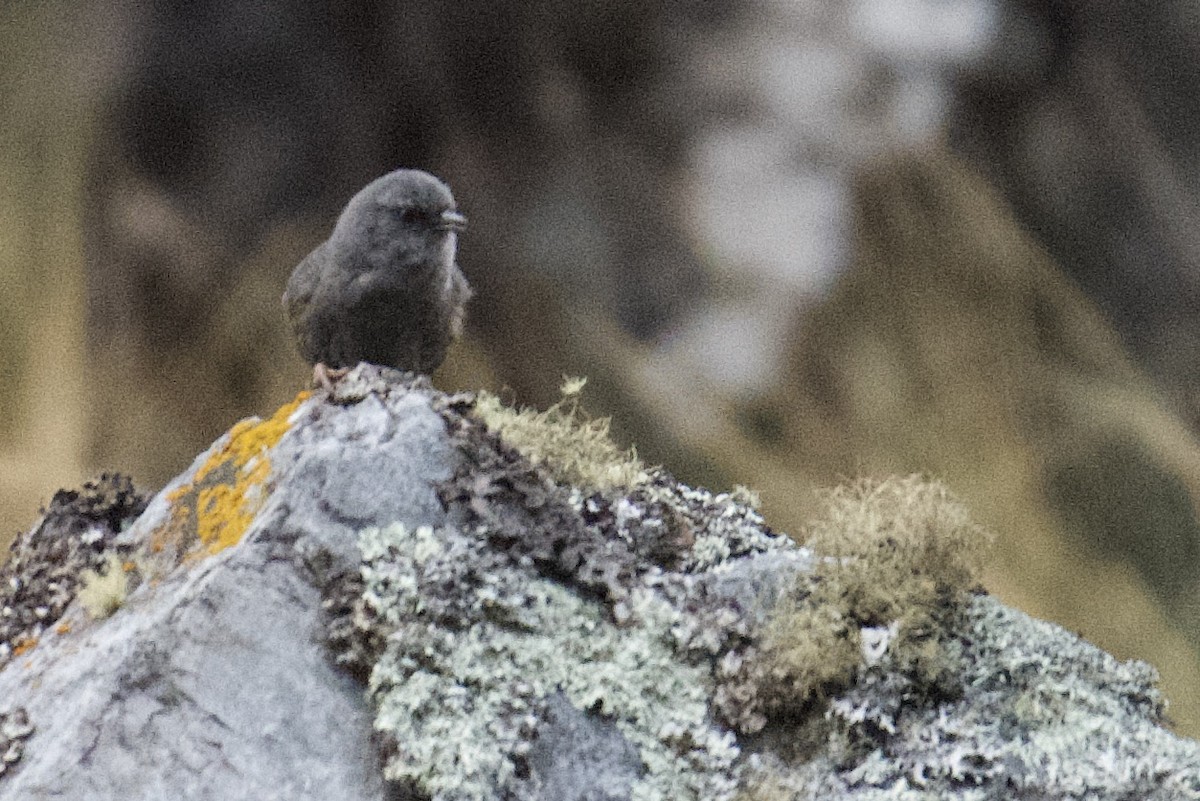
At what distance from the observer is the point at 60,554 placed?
9.64 feet

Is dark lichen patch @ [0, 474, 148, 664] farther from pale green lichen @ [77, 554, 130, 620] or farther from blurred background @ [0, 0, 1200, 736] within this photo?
blurred background @ [0, 0, 1200, 736]

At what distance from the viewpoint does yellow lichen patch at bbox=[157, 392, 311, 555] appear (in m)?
2.54

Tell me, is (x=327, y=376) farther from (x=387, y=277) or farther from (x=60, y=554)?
(x=60, y=554)

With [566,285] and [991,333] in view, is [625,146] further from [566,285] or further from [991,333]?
[991,333]

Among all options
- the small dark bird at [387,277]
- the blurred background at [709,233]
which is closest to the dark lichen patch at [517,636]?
the small dark bird at [387,277]

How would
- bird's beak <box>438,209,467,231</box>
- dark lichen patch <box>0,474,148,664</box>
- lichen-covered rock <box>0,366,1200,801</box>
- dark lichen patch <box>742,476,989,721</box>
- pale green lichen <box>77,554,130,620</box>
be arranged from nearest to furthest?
1. lichen-covered rock <box>0,366,1200,801</box>
2. dark lichen patch <box>742,476,989,721</box>
3. pale green lichen <box>77,554,130,620</box>
4. dark lichen patch <box>0,474,148,664</box>
5. bird's beak <box>438,209,467,231</box>

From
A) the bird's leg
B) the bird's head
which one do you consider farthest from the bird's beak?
the bird's leg

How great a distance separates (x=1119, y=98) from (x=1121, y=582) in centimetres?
180

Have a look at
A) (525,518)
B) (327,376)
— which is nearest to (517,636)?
(525,518)

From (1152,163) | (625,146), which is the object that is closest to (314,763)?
(625,146)

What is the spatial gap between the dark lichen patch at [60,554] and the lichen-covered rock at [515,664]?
0.38 feet

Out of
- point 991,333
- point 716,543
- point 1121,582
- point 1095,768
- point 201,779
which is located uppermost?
point 991,333

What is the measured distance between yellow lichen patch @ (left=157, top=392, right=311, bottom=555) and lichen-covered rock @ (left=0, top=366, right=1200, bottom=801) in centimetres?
1

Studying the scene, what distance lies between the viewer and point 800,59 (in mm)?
4199
